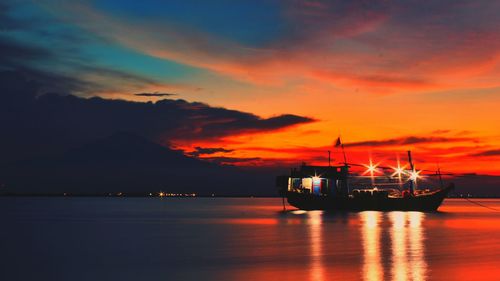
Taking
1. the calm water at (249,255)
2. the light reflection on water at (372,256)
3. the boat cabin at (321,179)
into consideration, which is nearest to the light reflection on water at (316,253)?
the calm water at (249,255)

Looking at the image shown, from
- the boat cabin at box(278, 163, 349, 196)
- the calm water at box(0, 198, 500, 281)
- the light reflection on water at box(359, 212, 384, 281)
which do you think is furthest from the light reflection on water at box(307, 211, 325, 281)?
the boat cabin at box(278, 163, 349, 196)

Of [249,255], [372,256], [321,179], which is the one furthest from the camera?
[321,179]

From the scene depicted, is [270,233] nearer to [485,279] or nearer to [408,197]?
[485,279]

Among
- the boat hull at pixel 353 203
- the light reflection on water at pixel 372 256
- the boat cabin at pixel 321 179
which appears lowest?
the light reflection on water at pixel 372 256

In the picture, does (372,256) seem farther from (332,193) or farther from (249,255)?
(332,193)

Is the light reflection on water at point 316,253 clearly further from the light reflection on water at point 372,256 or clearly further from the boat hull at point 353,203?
the boat hull at point 353,203

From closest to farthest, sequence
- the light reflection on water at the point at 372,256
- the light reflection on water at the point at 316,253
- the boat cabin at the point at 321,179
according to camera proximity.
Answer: the light reflection on water at the point at 372,256, the light reflection on water at the point at 316,253, the boat cabin at the point at 321,179

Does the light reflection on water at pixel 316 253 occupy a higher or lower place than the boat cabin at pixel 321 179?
lower

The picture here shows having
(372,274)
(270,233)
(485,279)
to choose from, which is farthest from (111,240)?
(485,279)

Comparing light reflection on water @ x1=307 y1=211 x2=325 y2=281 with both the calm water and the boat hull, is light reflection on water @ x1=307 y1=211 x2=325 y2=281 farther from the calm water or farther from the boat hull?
the boat hull

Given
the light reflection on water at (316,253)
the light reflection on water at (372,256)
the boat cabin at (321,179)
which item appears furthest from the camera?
the boat cabin at (321,179)

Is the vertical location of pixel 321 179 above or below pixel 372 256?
above

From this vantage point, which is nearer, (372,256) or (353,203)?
(372,256)

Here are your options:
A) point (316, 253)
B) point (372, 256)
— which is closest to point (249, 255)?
point (316, 253)
